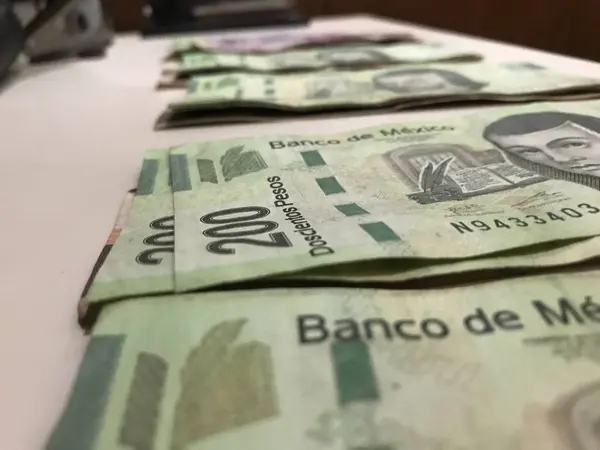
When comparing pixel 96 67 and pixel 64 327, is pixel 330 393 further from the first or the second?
pixel 96 67

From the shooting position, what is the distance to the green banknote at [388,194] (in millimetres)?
308

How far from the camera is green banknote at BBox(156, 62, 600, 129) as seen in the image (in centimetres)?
62

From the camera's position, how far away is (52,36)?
1.00 meters

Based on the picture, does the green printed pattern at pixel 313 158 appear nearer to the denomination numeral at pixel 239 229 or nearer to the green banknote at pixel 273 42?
the denomination numeral at pixel 239 229

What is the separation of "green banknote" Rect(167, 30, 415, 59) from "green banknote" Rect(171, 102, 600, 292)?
481 millimetres

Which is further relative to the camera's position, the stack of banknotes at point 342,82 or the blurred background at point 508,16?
the blurred background at point 508,16

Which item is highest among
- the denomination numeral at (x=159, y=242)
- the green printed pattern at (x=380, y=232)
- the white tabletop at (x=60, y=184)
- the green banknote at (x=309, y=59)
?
the green printed pattern at (x=380, y=232)

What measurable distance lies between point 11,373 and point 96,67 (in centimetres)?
77

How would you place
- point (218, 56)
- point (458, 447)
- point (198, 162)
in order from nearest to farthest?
point (458, 447), point (198, 162), point (218, 56)

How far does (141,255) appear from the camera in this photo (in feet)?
1.07

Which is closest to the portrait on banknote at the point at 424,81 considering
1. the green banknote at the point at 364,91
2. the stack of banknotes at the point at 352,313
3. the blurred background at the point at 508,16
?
the green banknote at the point at 364,91

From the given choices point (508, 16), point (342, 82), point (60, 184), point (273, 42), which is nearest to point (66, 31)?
point (273, 42)

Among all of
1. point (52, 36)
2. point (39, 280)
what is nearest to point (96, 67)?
point (52, 36)

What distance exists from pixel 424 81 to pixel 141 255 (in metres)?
0.43
